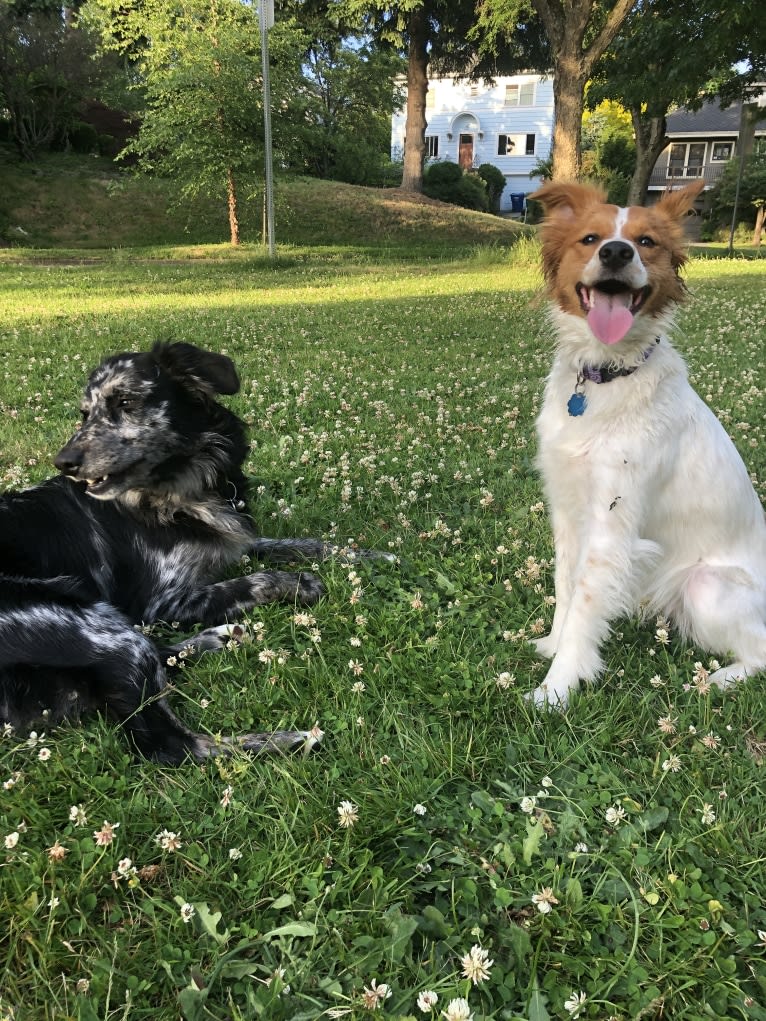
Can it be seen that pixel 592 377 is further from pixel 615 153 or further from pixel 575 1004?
pixel 615 153

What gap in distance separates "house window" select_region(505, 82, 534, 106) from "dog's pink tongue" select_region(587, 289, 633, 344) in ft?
239

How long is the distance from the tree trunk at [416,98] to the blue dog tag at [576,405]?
4065 centimetres

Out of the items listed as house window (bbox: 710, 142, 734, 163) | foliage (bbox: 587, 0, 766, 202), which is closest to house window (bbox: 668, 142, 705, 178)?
house window (bbox: 710, 142, 734, 163)

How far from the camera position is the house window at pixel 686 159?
6225cm

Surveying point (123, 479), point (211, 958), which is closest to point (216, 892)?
point (211, 958)

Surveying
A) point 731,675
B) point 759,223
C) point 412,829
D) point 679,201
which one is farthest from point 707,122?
point 412,829

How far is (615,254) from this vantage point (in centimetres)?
321

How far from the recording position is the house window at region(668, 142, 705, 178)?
204 feet

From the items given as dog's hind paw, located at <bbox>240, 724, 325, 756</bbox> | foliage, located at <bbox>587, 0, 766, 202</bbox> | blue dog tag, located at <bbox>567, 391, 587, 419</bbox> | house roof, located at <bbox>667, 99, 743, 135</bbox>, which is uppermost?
house roof, located at <bbox>667, 99, 743, 135</bbox>

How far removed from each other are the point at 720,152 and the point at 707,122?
2.95m

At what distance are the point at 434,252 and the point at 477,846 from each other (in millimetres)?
29299

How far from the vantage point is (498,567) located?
4.27 m

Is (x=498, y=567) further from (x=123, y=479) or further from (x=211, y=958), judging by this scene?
(x=211, y=958)

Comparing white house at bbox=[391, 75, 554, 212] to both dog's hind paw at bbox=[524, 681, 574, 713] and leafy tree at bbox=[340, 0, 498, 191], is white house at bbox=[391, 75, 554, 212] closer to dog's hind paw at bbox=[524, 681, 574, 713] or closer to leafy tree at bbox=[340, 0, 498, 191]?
leafy tree at bbox=[340, 0, 498, 191]
